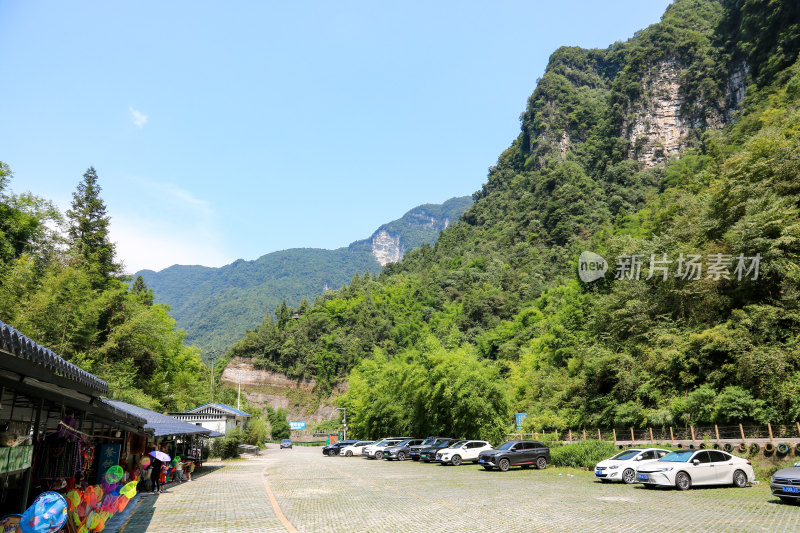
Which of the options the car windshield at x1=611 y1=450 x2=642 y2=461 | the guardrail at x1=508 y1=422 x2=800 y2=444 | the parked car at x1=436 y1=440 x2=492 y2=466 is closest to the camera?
the car windshield at x1=611 y1=450 x2=642 y2=461

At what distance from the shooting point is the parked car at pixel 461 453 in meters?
28.8

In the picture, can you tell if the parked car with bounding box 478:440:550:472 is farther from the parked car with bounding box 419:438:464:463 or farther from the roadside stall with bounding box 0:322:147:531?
the roadside stall with bounding box 0:322:147:531

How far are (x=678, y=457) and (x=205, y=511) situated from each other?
15.0 meters

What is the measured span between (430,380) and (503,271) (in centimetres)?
7874

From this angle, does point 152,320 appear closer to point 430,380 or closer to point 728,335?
point 430,380

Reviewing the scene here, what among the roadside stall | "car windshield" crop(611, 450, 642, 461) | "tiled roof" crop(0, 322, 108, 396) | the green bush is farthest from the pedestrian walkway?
the green bush

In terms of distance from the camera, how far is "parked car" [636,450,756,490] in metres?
16.0

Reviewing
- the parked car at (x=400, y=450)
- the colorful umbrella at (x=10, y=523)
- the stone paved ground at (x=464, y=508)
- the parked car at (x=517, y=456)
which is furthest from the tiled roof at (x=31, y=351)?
the parked car at (x=400, y=450)

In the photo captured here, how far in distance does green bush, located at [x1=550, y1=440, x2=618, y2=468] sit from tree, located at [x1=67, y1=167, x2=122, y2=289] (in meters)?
39.8

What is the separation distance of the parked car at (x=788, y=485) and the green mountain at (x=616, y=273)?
36.4 ft

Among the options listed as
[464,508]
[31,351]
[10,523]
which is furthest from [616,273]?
[31,351]

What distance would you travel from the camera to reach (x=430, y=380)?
37375 mm

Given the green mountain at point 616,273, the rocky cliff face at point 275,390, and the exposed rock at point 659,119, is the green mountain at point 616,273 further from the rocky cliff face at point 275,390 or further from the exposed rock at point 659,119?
the rocky cliff face at point 275,390

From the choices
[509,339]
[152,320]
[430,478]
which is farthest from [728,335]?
[509,339]
